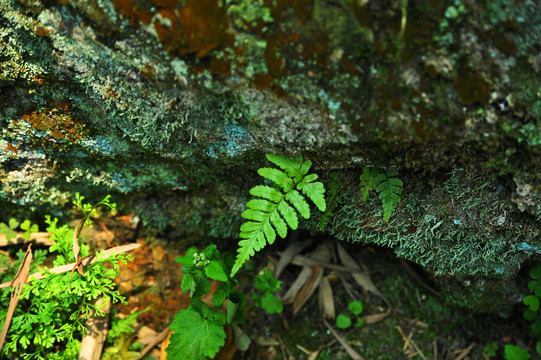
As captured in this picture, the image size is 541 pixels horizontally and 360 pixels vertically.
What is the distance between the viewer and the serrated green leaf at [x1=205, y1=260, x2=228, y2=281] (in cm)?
256

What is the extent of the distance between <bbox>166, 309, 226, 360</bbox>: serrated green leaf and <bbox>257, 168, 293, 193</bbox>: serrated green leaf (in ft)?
3.77

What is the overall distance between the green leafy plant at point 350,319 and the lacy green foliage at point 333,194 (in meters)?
1.21

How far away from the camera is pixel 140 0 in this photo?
2.03m

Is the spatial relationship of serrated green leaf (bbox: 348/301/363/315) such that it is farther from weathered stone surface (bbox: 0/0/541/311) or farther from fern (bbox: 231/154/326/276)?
fern (bbox: 231/154/326/276)

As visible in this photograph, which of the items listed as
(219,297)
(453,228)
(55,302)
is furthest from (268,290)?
(55,302)

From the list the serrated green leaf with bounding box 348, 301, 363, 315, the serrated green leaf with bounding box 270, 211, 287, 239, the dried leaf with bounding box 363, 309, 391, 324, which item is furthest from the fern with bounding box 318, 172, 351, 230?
the dried leaf with bounding box 363, 309, 391, 324

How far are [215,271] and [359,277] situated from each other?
1.73 m

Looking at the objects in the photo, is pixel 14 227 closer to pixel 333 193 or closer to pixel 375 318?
pixel 333 193

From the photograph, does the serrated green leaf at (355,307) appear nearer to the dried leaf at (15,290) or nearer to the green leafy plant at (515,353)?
the green leafy plant at (515,353)

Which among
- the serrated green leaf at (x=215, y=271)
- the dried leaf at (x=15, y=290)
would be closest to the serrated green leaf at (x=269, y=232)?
the serrated green leaf at (x=215, y=271)

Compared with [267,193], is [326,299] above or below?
below

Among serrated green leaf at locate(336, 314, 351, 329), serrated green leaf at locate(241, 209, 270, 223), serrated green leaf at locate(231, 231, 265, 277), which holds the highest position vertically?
serrated green leaf at locate(241, 209, 270, 223)

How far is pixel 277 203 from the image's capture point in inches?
97.2

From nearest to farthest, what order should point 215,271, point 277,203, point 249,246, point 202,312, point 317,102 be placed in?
point 317,102
point 249,246
point 277,203
point 215,271
point 202,312
